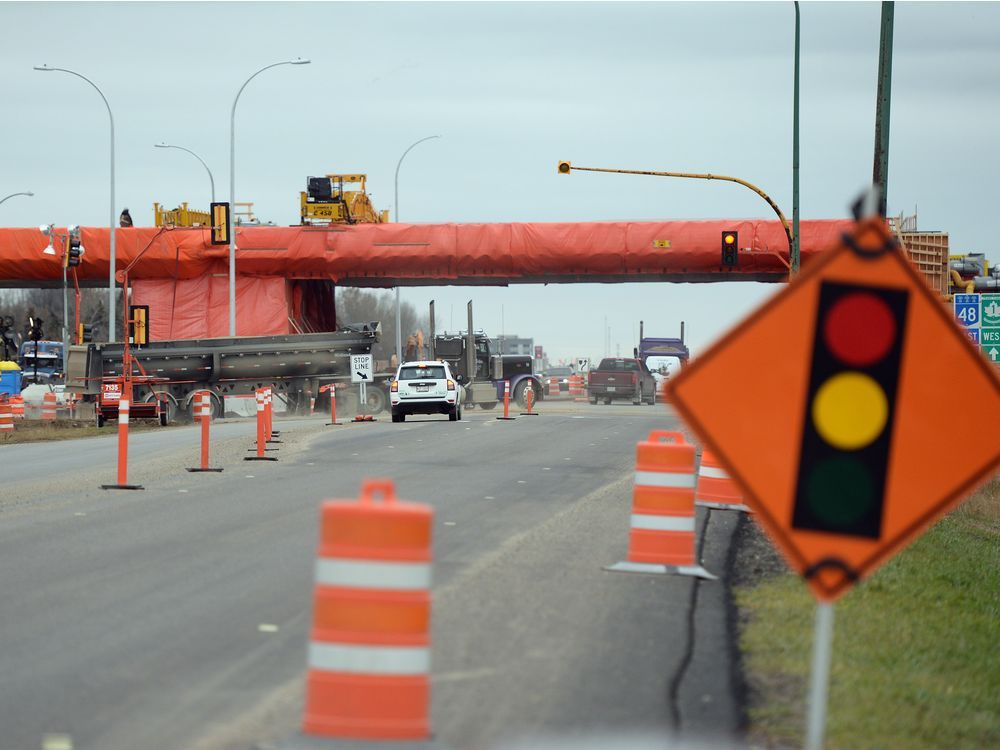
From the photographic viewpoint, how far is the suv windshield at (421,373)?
40781mm

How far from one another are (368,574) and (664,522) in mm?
6039

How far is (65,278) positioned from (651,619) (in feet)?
157

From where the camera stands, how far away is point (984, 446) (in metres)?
5.49

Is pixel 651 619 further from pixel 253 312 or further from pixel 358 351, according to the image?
pixel 253 312

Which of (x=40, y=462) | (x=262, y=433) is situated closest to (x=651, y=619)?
(x=262, y=433)

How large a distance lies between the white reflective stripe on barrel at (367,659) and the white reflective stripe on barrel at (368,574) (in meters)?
0.25

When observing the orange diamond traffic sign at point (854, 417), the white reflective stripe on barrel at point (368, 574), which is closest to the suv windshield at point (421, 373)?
the white reflective stripe on barrel at point (368, 574)

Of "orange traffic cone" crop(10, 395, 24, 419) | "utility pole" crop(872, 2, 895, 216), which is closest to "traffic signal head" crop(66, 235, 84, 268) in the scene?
"orange traffic cone" crop(10, 395, 24, 419)

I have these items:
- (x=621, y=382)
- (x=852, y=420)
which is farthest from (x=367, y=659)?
(x=621, y=382)

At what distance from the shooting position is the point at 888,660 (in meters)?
8.57

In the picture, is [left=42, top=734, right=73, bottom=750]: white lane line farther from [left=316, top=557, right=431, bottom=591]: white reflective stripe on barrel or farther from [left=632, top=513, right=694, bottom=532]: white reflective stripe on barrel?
[left=632, top=513, right=694, bottom=532]: white reflective stripe on barrel

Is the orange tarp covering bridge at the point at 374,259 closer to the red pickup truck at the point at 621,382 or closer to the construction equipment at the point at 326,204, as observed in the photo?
the construction equipment at the point at 326,204

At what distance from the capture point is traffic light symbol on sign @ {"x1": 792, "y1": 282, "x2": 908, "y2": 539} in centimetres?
539

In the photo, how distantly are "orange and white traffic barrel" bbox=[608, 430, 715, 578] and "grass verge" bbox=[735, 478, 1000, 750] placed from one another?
650 millimetres
